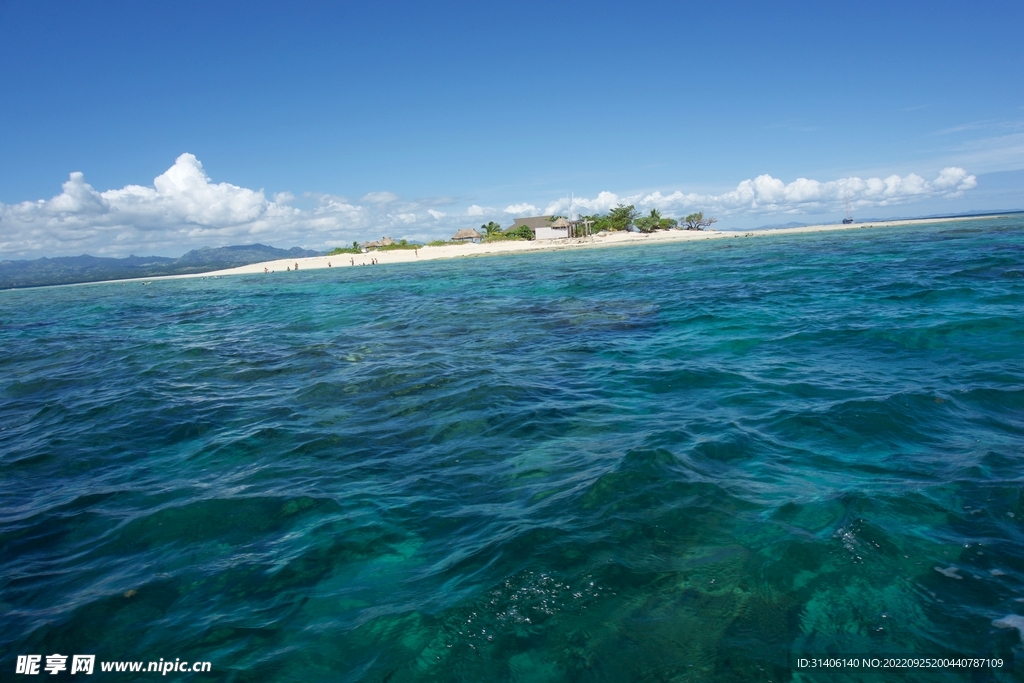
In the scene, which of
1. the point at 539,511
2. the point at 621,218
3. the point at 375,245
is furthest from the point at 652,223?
the point at 539,511

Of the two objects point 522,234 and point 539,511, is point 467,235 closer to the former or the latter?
point 522,234

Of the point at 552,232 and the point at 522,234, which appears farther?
the point at 522,234

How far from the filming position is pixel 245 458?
265 inches

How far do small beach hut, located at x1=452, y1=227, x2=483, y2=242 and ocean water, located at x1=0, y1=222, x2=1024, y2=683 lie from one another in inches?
3408

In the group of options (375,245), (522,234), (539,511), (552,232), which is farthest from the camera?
(375,245)

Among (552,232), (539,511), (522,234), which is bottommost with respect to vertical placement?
(539,511)

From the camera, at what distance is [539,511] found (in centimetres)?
491

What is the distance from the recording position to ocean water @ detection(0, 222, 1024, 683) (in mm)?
3418

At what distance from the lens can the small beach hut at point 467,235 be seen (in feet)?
314

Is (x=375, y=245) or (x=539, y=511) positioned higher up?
(x=375, y=245)

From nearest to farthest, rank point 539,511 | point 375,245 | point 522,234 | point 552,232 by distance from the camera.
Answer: point 539,511 < point 552,232 < point 522,234 < point 375,245

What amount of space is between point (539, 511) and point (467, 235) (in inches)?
3697

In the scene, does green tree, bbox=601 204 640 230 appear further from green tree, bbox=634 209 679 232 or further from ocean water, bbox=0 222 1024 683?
ocean water, bbox=0 222 1024 683

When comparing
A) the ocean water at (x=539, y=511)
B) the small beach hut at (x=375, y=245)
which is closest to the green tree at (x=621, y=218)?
the small beach hut at (x=375, y=245)
